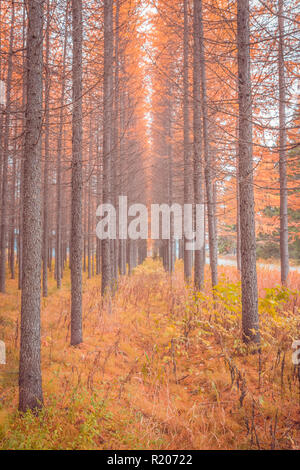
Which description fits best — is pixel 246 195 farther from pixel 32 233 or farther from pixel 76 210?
pixel 32 233

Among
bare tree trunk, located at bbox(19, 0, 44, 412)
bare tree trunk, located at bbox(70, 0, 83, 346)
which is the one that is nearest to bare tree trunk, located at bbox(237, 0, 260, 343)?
bare tree trunk, located at bbox(70, 0, 83, 346)

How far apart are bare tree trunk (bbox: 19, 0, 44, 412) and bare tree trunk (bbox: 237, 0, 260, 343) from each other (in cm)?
335

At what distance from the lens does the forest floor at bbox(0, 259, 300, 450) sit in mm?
2727

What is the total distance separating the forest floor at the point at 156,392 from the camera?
8.95ft

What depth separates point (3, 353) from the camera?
4.30m

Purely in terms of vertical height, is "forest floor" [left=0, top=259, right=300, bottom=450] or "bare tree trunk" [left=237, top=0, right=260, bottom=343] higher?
"bare tree trunk" [left=237, top=0, right=260, bottom=343]

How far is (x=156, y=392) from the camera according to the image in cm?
361

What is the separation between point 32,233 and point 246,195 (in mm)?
3656

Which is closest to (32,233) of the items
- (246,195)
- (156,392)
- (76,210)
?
(76,210)

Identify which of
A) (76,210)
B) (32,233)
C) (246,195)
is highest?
(246,195)

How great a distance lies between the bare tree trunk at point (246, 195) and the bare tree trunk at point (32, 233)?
3.35 metres

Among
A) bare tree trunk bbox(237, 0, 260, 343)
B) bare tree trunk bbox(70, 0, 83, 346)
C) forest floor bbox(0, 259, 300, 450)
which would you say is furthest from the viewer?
bare tree trunk bbox(70, 0, 83, 346)

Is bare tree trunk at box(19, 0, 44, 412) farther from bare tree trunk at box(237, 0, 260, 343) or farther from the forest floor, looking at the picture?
bare tree trunk at box(237, 0, 260, 343)
